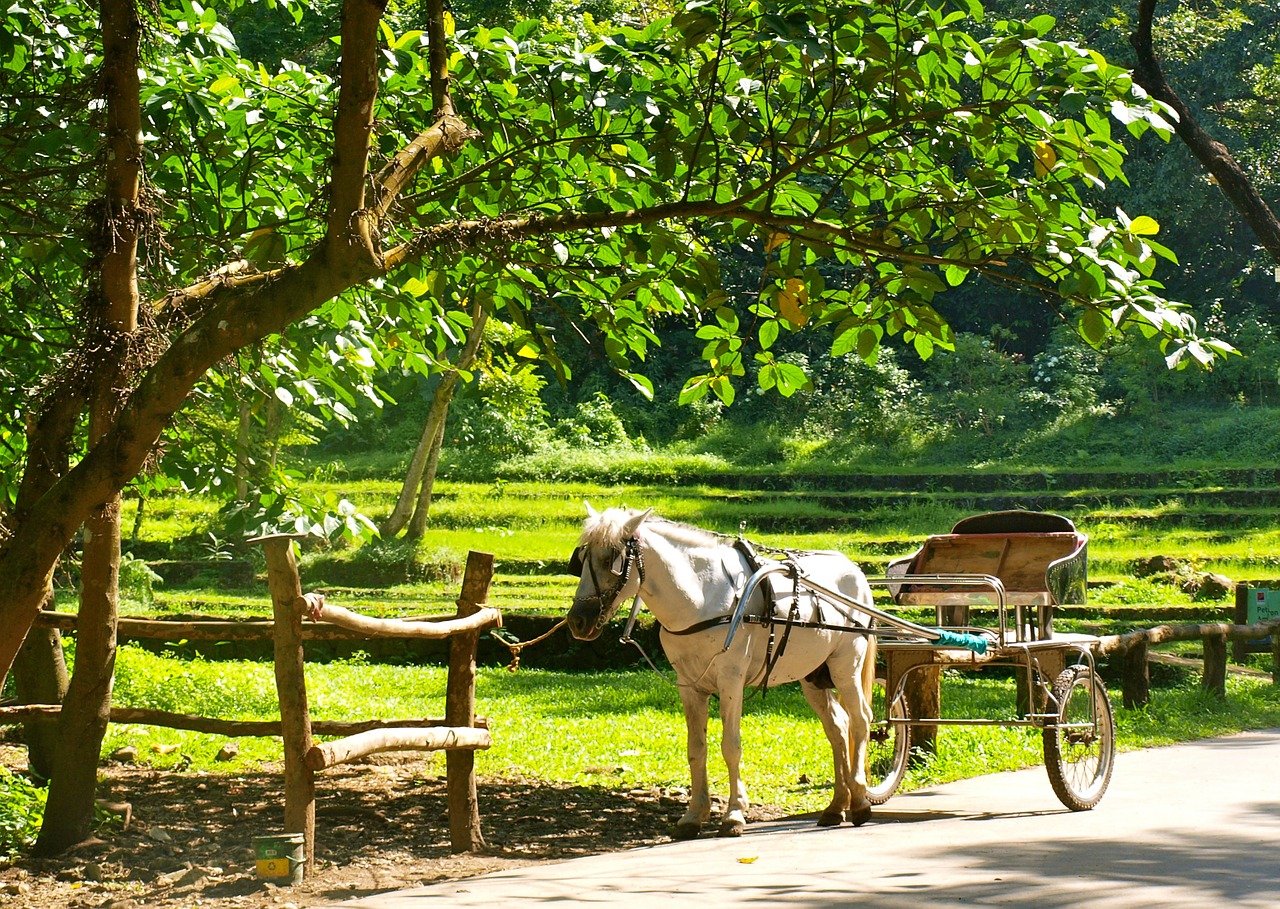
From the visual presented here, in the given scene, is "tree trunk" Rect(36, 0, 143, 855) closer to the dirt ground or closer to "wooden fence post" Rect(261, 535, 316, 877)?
"wooden fence post" Rect(261, 535, 316, 877)

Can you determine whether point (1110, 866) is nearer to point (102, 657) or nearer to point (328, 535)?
point (328, 535)

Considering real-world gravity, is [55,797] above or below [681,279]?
below

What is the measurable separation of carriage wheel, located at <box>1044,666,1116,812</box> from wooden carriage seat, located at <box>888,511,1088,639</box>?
36 centimetres

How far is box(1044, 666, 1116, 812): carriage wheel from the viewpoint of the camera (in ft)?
21.0

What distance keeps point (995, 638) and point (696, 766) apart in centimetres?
170

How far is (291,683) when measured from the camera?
5.16 metres

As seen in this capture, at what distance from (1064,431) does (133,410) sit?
28649 mm

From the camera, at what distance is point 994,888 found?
186 inches

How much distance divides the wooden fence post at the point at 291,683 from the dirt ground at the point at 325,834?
0.94 feet

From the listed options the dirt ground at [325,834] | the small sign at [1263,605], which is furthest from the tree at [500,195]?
the small sign at [1263,605]

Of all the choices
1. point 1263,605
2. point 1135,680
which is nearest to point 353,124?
point 1135,680

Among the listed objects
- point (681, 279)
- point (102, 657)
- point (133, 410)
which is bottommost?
point (102, 657)

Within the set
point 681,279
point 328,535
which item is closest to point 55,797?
point 328,535

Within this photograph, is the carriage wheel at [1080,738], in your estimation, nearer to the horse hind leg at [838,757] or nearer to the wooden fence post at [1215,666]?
the horse hind leg at [838,757]
